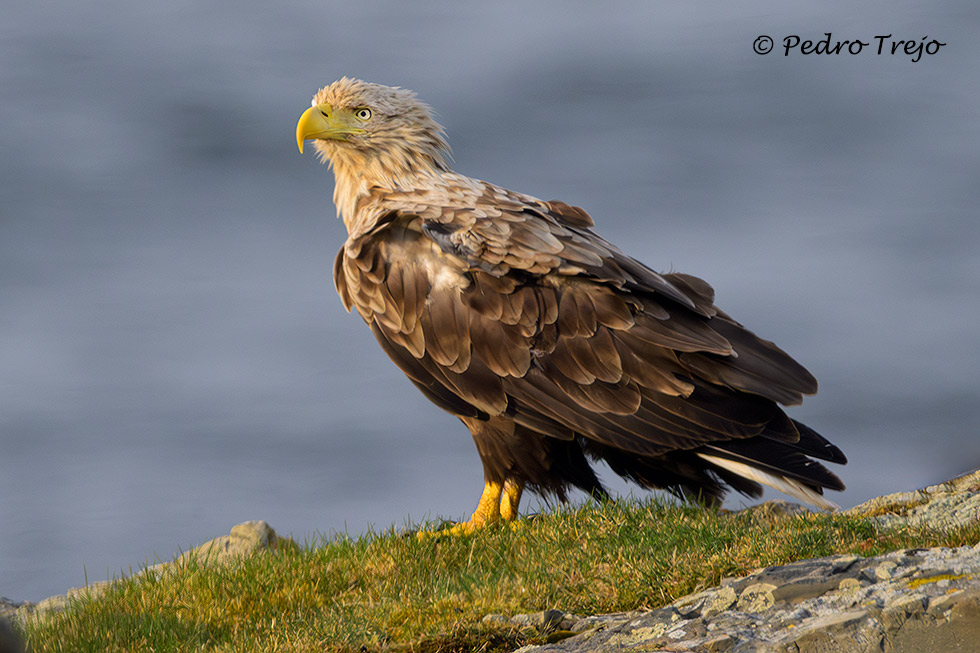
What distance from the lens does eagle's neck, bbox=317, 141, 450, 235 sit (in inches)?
362

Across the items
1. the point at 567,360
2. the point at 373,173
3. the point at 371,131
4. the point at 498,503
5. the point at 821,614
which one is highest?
the point at 371,131

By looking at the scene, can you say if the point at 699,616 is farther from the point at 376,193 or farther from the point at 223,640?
the point at 376,193

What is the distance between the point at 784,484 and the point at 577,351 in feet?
5.56

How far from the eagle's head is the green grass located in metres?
3.46

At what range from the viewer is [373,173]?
930cm

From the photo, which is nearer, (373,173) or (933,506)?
(933,506)

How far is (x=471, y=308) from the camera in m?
7.95

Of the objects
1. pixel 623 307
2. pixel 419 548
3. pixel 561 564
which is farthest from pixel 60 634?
pixel 623 307

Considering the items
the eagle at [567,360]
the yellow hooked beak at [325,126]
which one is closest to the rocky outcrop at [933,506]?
the eagle at [567,360]

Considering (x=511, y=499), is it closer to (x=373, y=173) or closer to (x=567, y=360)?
(x=567, y=360)

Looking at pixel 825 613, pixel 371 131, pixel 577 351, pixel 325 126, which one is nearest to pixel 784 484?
pixel 577 351

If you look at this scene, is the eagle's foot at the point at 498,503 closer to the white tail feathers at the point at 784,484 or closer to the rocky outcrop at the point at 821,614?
the white tail feathers at the point at 784,484

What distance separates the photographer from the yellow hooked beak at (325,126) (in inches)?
366

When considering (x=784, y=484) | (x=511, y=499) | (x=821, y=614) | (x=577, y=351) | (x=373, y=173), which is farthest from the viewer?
(x=373, y=173)
